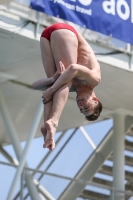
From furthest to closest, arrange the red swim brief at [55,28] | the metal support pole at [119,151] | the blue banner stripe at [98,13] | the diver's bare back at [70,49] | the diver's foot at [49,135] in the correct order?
1. the metal support pole at [119,151]
2. the blue banner stripe at [98,13]
3. the red swim brief at [55,28]
4. the diver's bare back at [70,49]
5. the diver's foot at [49,135]

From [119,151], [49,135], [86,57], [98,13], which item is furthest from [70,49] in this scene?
[119,151]

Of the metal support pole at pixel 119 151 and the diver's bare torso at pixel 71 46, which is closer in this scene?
the diver's bare torso at pixel 71 46

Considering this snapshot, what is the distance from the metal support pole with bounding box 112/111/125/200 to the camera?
23828 mm

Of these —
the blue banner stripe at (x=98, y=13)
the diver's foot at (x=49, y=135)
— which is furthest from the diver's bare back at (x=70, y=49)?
the blue banner stripe at (x=98, y=13)

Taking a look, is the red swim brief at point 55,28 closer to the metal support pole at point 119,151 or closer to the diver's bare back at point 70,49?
the diver's bare back at point 70,49

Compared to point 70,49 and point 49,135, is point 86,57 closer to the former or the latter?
point 70,49

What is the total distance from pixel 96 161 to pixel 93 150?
1.71 ft

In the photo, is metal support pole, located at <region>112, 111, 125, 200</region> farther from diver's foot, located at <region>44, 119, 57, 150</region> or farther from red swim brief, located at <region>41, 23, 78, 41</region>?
diver's foot, located at <region>44, 119, 57, 150</region>

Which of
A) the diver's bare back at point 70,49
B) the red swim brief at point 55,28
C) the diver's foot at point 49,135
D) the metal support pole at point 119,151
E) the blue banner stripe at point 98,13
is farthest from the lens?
the metal support pole at point 119,151

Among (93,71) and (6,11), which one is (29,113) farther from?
(93,71)

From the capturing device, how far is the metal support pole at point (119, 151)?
938 inches

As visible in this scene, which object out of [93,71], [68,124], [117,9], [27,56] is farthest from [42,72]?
[93,71]

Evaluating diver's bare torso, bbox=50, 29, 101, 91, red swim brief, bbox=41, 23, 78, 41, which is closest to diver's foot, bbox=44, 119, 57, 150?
diver's bare torso, bbox=50, 29, 101, 91

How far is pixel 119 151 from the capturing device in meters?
24.4
